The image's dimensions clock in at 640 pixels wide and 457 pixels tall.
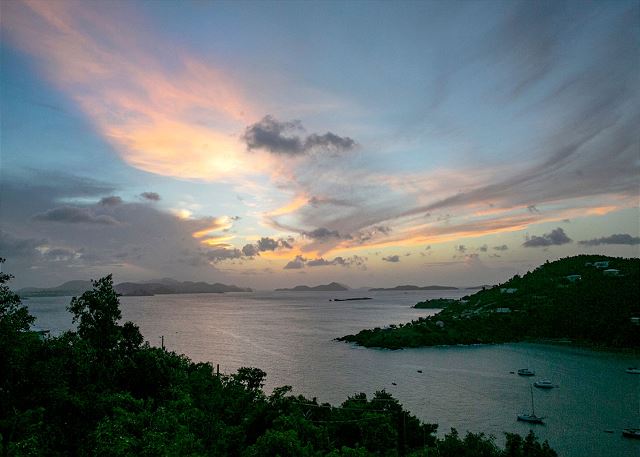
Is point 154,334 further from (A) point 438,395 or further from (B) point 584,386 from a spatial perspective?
(B) point 584,386

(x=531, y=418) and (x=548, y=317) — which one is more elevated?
(x=548, y=317)

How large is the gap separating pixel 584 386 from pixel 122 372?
81.9m

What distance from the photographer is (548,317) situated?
134000mm

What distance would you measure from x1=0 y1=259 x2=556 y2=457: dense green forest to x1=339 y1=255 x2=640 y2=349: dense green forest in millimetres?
82319

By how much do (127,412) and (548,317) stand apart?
482ft

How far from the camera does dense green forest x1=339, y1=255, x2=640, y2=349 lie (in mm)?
116963

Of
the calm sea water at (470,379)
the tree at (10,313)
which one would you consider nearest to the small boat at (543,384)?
the calm sea water at (470,379)

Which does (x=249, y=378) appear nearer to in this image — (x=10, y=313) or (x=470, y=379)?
(x=10, y=313)

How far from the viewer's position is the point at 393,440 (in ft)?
113

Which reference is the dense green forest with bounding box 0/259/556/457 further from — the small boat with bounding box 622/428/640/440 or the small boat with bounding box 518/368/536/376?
the small boat with bounding box 518/368/536/376

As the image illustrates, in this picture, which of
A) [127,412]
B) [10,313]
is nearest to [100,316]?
[10,313]

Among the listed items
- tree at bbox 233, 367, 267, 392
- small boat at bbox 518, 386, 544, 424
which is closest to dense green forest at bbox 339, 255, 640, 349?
small boat at bbox 518, 386, 544, 424

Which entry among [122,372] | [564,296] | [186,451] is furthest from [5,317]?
[564,296]

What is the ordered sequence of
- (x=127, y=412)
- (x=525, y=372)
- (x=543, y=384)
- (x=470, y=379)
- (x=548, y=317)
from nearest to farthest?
(x=127, y=412)
(x=543, y=384)
(x=470, y=379)
(x=525, y=372)
(x=548, y=317)
